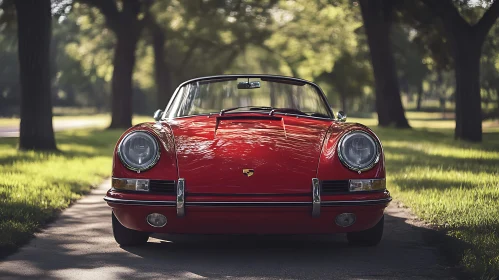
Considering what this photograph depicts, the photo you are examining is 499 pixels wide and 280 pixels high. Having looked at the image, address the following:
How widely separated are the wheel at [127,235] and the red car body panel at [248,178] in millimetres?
251

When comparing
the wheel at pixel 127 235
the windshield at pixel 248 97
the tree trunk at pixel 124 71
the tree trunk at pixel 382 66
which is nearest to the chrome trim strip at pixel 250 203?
the wheel at pixel 127 235

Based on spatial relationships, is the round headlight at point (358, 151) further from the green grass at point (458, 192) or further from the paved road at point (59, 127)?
the paved road at point (59, 127)

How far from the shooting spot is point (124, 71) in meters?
27.3

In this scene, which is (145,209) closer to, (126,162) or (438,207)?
(126,162)

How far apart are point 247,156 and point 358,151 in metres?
0.80

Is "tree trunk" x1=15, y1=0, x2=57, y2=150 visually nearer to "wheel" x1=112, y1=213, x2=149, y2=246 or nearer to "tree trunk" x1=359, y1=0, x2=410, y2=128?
"wheel" x1=112, y1=213, x2=149, y2=246

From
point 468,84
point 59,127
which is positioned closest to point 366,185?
point 468,84

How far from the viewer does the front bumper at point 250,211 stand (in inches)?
201

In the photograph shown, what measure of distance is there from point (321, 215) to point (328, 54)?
29963 mm

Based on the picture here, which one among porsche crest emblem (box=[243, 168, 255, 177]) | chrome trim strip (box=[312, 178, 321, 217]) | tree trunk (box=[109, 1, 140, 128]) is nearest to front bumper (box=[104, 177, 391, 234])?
chrome trim strip (box=[312, 178, 321, 217])

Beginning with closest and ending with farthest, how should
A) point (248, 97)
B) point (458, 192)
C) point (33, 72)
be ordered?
point (248, 97), point (458, 192), point (33, 72)

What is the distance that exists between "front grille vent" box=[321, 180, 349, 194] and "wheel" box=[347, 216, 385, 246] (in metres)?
0.64

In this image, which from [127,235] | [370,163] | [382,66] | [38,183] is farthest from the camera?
[382,66]

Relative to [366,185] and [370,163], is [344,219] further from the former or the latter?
[370,163]
